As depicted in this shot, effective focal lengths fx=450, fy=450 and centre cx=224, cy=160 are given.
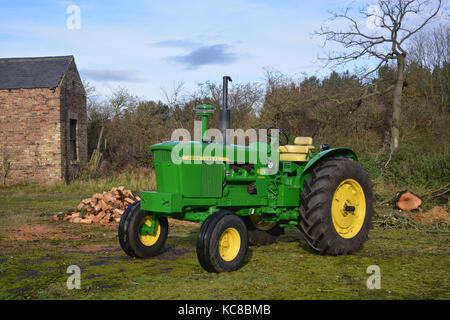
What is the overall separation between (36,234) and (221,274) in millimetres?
3964

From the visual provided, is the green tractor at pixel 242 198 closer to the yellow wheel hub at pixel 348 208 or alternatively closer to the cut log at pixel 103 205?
the yellow wheel hub at pixel 348 208

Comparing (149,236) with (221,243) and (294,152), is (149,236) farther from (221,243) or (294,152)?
(294,152)

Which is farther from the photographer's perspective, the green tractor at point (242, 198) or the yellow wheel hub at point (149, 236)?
the yellow wheel hub at point (149, 236)

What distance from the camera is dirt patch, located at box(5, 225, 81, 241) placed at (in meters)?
6.82

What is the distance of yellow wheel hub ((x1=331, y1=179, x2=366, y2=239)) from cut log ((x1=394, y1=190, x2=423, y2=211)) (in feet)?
11.6

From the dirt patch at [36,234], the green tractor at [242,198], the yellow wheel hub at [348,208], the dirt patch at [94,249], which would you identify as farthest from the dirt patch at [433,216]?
the dirt patch at [36,234]

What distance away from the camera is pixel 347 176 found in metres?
5.70

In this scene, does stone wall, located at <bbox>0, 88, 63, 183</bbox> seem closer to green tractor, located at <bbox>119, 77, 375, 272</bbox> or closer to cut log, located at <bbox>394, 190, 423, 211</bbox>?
cut log, located at <bbox>394, 190, 423, 211</bbox>

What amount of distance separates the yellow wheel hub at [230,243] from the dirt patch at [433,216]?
4564 millimetres

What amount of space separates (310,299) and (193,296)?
961mm

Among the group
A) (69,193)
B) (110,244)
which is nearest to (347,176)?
(110,244)

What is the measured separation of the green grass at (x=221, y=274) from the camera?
152 inches

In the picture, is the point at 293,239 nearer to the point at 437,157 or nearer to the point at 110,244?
the point at 110,244

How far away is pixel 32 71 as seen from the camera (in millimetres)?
18203
